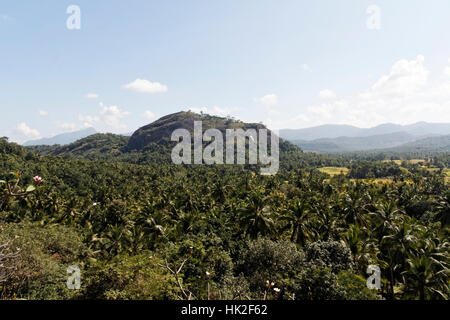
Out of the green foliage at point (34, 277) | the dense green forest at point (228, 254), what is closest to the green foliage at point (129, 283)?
the dense green forest at point (228, 254)

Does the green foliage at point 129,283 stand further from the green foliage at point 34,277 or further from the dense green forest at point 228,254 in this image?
the green foliage at point 34,277

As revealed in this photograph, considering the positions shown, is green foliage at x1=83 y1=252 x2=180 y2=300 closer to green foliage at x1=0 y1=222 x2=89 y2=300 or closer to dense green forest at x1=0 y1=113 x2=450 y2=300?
dense green forest at x1=0 y1=113 x2=450 y2=300

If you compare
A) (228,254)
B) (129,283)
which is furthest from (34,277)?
(228,254)

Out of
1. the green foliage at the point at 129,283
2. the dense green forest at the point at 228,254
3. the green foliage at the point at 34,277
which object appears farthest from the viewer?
the green foliage at the point at 34,277

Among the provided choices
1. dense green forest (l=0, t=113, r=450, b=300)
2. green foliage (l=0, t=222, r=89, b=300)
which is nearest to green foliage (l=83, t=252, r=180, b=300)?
dense green forest (l=0, t=113, r=450, b=300)

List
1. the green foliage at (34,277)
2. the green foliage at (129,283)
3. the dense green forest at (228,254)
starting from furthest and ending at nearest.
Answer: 1. the green foliage at (34,277)
2. the dense green forest at (228,254)
3. the green foliage at (129,283)

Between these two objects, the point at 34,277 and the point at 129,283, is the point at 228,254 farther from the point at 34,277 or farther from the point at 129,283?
the point at 34,277

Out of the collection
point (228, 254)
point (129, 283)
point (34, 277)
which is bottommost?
point (228, 254)

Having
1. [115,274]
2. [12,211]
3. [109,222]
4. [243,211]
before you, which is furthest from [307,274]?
[12,211]

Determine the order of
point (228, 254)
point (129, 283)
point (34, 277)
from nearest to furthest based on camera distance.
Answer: point (129, 283), point (34, 277), point (228, 254)

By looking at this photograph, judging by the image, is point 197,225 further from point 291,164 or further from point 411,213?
point 291,164

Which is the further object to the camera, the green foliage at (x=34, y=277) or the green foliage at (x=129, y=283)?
the green foliage at (x=34, y=277)
